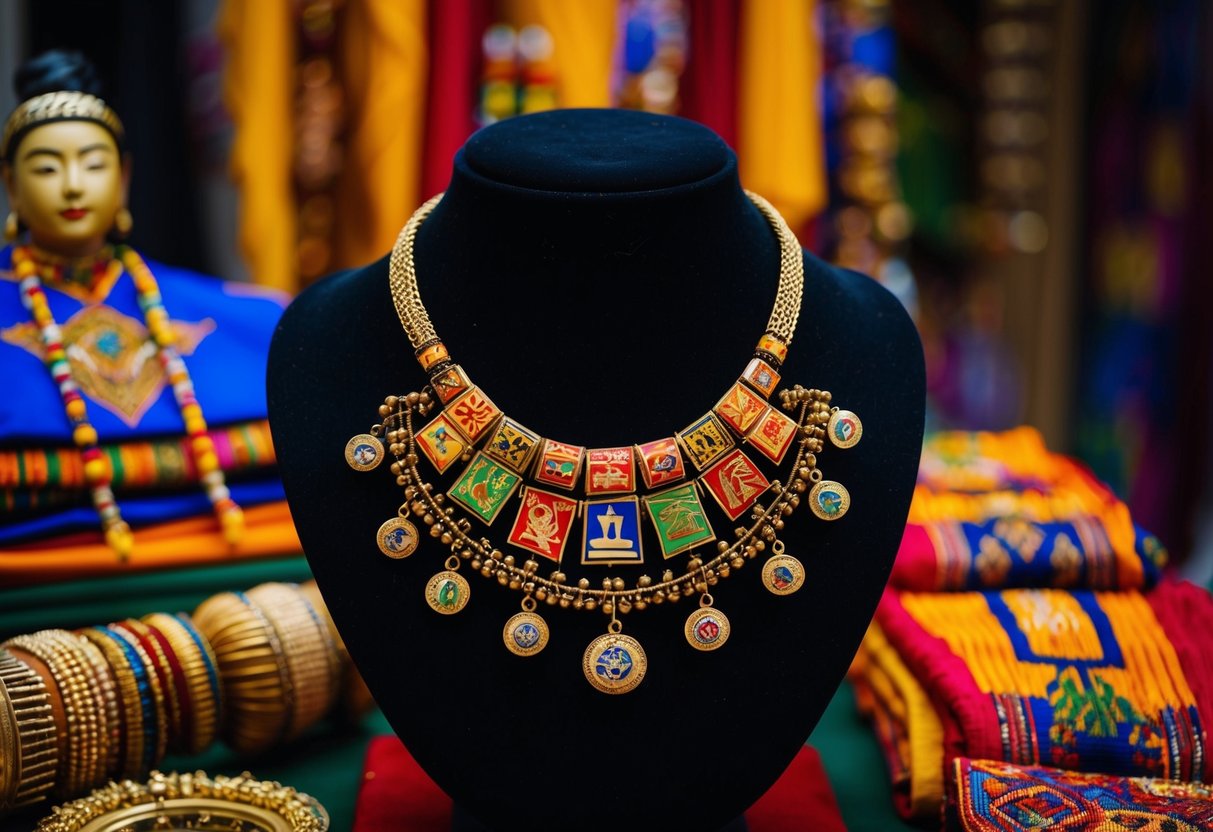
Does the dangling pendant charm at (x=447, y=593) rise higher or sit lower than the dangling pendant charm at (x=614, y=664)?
higher

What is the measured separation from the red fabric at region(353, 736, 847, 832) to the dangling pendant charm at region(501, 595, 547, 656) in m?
0.19

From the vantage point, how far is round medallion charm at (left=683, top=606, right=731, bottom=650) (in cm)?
94

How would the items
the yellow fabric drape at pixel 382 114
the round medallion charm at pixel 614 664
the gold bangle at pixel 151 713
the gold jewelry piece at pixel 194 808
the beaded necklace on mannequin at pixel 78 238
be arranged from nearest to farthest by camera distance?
the round medallion charm at pixel 614 664, the gold jewelry piece at pixel 194 808, the gold bangle at pixel 151 713, the beaded necklace on mannequin at pixel 78 238, the yellow fabric drape at pixel 382 114

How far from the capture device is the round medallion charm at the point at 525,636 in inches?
36.8

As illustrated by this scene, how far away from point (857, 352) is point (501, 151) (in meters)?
0.32

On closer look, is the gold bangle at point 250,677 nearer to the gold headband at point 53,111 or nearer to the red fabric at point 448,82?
the gold headband at point 53,111

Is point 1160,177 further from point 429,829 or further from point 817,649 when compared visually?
point 429,829

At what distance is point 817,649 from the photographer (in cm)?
95

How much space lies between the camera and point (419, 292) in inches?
40.3

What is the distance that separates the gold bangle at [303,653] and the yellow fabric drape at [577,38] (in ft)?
2.49

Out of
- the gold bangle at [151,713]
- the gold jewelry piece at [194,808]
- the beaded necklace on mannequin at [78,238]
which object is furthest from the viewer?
the beaded necklace on mannequin at [78,238]

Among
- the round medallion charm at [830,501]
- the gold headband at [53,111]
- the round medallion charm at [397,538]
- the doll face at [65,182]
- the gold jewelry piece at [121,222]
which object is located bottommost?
the round medallion charm at [397,538]

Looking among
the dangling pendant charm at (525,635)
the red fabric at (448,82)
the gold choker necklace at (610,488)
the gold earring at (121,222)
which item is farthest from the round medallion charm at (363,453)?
the red fabric at (448,82)

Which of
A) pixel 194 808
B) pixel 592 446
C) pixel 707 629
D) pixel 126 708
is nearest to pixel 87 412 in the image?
pixel 126 708
